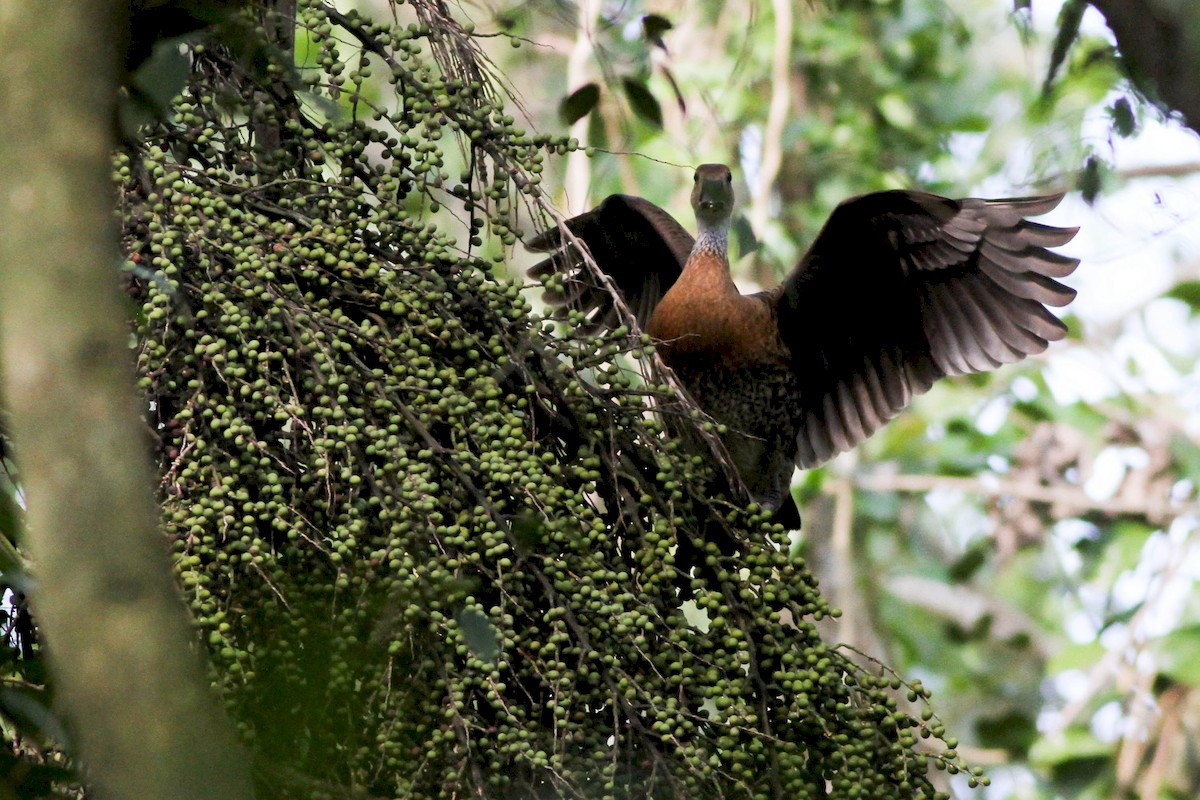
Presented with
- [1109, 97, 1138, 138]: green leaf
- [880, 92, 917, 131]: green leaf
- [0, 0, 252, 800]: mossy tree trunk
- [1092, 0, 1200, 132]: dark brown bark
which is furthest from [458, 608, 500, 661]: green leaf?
[880, 92, 917, 131]: green leaf

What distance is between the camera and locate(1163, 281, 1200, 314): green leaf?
16.2ft

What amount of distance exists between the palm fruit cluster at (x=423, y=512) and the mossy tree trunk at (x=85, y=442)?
1.99ft

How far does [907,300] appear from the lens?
291 cm

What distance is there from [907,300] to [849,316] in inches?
4.9

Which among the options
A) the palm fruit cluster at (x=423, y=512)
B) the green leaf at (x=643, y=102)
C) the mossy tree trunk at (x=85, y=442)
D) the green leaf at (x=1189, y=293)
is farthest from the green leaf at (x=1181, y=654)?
the mossy tree trunk at (x=85, y=442)

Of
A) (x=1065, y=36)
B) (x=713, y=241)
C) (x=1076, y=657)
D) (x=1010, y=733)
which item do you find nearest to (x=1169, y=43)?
(x=1065, y=36)

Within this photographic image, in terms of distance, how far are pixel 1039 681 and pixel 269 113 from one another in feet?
16.1

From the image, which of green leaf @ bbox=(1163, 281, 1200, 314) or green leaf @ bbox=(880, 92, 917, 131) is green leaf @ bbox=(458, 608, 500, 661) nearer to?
green leaf @ bbox=(1163, 281, 1200, 314)

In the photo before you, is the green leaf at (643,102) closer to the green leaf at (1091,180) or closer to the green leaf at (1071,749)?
the green leaf at (1091,180)

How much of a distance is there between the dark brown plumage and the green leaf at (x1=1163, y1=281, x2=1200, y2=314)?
2.39 metres

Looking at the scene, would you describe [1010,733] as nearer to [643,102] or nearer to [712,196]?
[712,196]

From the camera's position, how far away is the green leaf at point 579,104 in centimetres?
231

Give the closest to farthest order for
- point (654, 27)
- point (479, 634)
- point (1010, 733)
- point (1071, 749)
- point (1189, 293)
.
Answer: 1. point (479, 634)
2. point (654, 27)
3. point (1071, 749)
4. point (1010, 733)
5. point (1189, 293)

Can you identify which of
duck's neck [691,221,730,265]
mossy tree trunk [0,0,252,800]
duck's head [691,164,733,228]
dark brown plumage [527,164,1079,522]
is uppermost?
duck's head [691,164,733,228]
